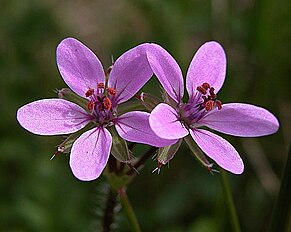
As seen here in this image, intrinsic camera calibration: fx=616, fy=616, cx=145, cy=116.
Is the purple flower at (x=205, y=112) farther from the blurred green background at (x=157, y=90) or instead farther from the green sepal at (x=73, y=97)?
the blurred green background at (x=157, y=90)

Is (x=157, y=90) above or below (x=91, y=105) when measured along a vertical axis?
below

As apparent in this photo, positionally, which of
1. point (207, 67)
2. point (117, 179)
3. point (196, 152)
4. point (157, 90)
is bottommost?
point (157, 90)

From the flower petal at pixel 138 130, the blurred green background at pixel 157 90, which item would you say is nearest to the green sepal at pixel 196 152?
the flower petal at pixel 138 130

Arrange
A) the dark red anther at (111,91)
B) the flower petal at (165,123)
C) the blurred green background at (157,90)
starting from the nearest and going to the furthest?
1. the flower petal at (165,123)
2. the dark red anther at (111,91)
3. the blurred green background at (157,90)

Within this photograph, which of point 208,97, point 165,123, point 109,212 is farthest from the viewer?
point 109,212

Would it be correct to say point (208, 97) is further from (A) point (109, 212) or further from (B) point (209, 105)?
(A) point (109, 212)

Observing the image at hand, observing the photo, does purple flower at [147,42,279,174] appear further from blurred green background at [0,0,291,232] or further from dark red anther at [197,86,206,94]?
blurred green background at [0,0,291,232]
